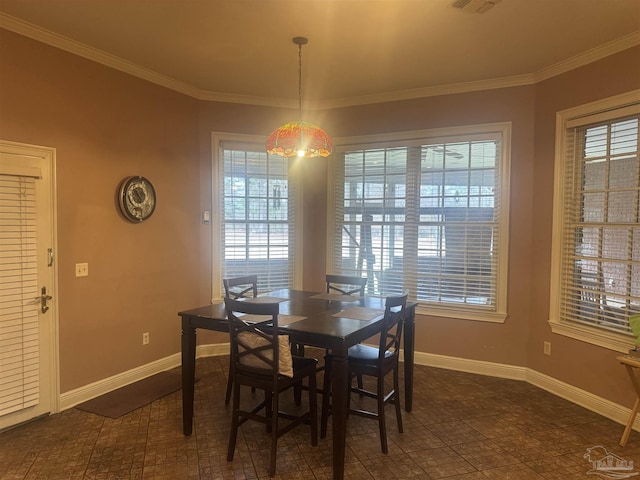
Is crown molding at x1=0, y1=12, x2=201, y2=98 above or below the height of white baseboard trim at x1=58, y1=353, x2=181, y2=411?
above

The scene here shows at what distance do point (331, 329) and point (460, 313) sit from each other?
85.0 inches

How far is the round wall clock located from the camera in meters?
3.63

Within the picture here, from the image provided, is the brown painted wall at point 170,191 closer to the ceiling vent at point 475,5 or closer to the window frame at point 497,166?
the window frame at point 497,166

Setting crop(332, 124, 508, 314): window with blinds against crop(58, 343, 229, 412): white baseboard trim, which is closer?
crop(58, 343, 229, 412): white baseboard trim

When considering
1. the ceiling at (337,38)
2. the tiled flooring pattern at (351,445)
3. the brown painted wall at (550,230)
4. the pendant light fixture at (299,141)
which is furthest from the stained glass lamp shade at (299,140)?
the brown painted wall at (550,230)

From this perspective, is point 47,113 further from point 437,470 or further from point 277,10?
point 437,470

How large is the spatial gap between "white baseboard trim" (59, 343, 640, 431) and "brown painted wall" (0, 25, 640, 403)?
63 mm

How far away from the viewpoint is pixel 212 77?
3.97 metres

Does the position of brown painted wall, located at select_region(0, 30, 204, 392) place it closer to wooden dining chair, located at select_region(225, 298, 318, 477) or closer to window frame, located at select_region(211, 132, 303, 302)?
window frame, located at select_region(211, 132, 303, 302)

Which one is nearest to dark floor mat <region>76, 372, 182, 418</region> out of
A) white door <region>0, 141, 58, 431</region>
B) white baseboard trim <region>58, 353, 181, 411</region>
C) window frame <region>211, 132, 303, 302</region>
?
white baseboard trim <region>58, 353, 181, 411</region>

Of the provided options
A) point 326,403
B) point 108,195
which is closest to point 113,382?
→ point 108,195

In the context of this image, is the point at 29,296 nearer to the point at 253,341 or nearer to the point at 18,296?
the point at 18,296

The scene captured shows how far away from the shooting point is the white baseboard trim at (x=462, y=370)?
10.5 feet

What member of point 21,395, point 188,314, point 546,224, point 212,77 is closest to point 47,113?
point 212,77
